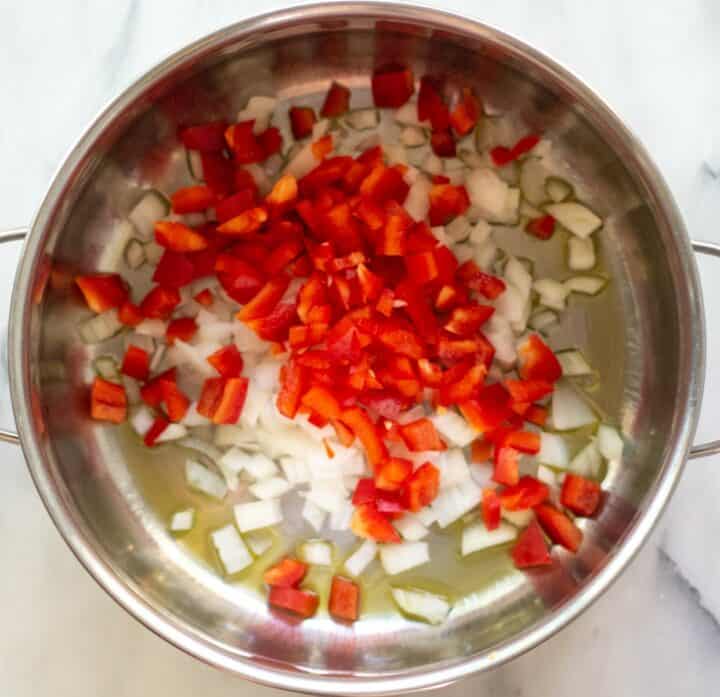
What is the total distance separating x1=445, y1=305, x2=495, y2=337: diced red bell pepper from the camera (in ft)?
4.18

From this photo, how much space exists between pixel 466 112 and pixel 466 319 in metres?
0.33

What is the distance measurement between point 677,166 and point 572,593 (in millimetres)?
702

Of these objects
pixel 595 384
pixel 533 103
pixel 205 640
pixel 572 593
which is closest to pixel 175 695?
pixel 205 640

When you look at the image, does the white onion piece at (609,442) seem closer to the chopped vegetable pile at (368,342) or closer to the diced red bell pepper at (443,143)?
the chopped vegetable pile at (368,342)

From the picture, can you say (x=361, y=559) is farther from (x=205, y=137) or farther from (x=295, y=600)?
(x=205, y=137)

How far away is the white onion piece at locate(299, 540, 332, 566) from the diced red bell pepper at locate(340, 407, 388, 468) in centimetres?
17

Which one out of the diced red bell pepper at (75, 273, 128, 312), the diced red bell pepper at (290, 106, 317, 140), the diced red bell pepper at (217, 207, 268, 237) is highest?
the diced red bell pepper at (290, 106, 317, 140)

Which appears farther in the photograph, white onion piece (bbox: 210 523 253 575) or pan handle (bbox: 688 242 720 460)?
white onion piece (bbox: 210 523 253 575)

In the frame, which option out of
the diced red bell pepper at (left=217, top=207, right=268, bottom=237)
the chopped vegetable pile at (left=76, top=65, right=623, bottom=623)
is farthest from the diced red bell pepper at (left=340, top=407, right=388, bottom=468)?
the diced red bell pepper at (left=217, top=207, right=268, bottom=237)

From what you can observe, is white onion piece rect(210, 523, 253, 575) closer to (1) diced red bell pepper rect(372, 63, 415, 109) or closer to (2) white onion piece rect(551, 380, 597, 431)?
(2) white onion piece rect(551, 380, 597, 431)

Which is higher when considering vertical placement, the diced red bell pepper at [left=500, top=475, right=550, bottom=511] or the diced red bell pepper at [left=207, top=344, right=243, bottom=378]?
the diced red bell pepper at [left=207, top=344, right=243, bottom=378]

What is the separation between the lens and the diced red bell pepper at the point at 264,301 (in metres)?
1.26

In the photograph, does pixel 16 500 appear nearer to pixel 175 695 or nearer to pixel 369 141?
pixel 175 695

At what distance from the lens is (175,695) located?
1253mm
